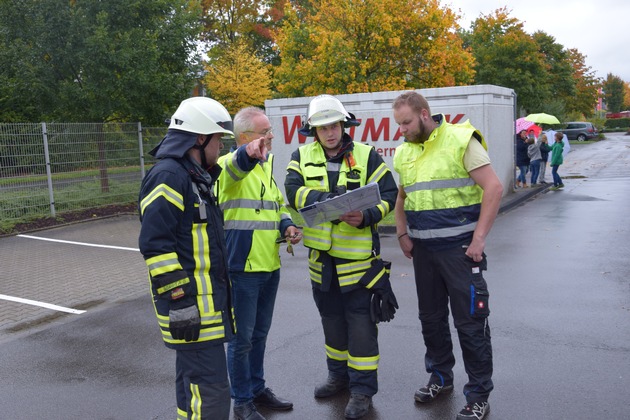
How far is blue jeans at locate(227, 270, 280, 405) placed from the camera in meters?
3.75

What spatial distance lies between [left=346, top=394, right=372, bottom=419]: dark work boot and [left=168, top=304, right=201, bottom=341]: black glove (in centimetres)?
148

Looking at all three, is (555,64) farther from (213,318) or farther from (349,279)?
(213,318)

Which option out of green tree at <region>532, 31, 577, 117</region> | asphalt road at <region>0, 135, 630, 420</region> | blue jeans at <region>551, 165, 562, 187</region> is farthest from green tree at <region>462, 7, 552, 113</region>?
asphalt road at <region>0, 135, 630, 420</region>

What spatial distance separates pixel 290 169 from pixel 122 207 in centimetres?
1146

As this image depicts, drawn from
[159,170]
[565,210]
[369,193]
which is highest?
[159,170]

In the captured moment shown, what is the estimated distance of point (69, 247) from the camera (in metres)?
10.4

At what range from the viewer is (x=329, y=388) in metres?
4.22

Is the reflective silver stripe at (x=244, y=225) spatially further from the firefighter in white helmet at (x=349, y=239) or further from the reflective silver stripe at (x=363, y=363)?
the reflective silver stripe at (x=363, y=363)

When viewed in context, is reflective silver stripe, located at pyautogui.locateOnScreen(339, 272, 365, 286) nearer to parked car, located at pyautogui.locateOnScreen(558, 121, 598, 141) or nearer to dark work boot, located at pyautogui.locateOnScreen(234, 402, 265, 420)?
dark work boot, located at pyautogui.locateOnScreen(234, 402, 265, 420)

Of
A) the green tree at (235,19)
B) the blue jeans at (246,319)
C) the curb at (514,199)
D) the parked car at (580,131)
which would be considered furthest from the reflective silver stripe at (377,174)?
the parked car at (580,131)

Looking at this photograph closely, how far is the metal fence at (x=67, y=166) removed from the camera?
11.9 meters

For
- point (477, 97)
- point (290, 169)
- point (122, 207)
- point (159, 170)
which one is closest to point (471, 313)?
point (290, 169)

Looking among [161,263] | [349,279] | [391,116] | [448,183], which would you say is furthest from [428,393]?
[391,116]

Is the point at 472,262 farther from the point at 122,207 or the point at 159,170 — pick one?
the point at 122,207
